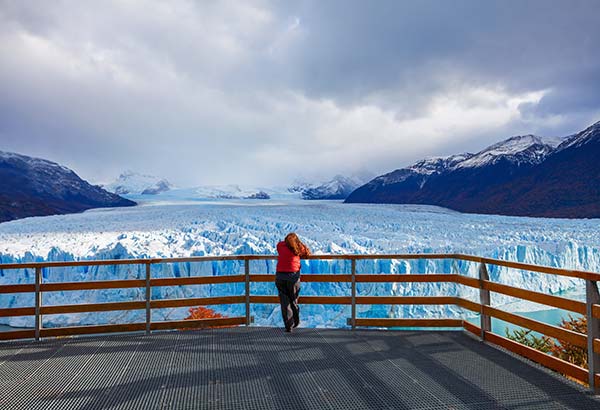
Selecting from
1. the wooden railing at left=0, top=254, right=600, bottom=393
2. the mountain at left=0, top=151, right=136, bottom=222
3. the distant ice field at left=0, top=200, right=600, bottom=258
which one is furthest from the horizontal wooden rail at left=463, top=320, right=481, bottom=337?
the mountain at left=0, top=151, right=136, bottom=222

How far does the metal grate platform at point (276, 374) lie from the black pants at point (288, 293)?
0.78 feet

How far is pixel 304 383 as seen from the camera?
4.03 m

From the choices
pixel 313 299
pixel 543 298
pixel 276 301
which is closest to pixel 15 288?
pixel 276 301

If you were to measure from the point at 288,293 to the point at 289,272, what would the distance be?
0.28 m

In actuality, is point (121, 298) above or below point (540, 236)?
below

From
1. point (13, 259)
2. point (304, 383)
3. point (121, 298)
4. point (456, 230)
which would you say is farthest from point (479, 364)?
point (456, 230)

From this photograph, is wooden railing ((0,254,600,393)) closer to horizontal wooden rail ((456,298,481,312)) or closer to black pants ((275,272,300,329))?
horizontal wooden rail ((456,298,481,312))

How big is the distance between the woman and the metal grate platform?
1.17ft

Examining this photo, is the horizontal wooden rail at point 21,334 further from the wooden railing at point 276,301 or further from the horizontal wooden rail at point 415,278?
the horizontal wooden rail at point 415,278

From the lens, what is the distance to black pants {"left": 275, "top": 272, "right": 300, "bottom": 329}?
5795mm

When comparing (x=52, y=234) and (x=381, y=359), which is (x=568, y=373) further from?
(x=52, y=234)

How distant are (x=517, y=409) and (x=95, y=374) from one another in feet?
12.0

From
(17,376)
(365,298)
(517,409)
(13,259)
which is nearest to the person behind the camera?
(517,409)

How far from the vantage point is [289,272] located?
5801 mm
